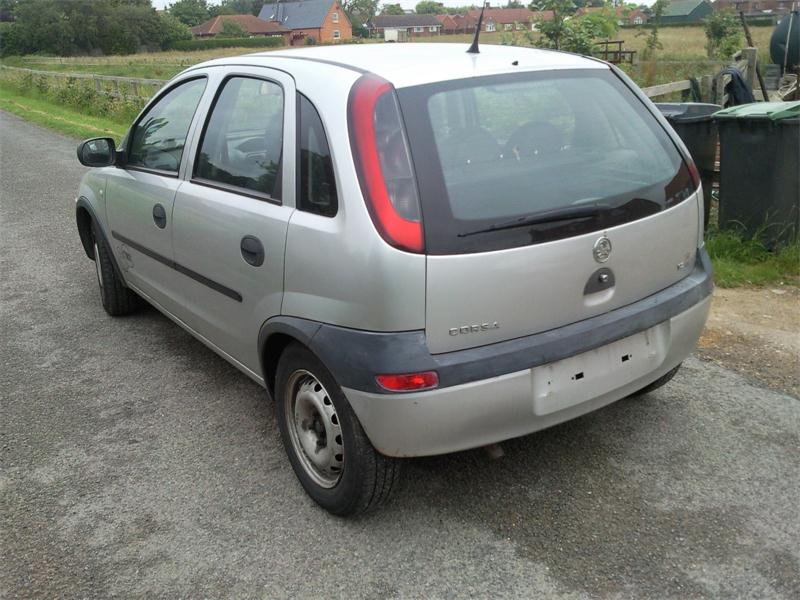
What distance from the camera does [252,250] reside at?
10.4 ft

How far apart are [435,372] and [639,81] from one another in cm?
1928

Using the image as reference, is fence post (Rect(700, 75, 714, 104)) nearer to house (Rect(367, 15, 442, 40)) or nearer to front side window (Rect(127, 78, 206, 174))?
front side window (Rect(127, 78, 206, 174))

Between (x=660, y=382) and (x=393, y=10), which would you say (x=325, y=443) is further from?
(x=393, y=10)

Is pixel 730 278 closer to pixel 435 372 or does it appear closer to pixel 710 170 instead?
pixel 710 170

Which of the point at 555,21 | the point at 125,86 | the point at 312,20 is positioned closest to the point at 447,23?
the point at 312,20

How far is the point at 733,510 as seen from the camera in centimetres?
294

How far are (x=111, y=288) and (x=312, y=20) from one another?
10674 centimetres

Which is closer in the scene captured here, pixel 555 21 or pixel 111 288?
pixel 111 288

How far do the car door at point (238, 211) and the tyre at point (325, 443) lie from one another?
0.27 meters

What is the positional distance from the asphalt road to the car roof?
163 cm

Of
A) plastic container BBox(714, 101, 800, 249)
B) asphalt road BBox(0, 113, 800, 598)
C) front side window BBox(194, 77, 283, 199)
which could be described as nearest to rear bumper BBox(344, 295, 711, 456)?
asphalt road BBox(0, 113, 800, 598)

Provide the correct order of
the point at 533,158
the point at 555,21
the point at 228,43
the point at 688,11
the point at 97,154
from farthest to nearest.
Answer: the point at 228,43 < the point at 688,11 < the point at 555,21 < the point at 97,154 < the point at 533,158

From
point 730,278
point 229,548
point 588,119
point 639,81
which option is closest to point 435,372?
point 229,548

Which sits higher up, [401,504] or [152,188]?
[152,188]
